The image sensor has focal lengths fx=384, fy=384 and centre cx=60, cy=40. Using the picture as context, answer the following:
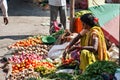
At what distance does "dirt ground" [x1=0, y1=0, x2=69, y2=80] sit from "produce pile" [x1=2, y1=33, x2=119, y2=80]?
0.61m

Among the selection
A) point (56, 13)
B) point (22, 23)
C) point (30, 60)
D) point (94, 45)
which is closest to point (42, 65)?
point (30, 60)

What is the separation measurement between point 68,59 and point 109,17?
120cm

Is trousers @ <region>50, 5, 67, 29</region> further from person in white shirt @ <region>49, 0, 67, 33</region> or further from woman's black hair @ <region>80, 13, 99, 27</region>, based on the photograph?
woman's black hair @ <region>80, 13, 99, 27</region>

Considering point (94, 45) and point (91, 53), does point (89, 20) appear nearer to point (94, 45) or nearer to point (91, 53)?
point (94, 45)

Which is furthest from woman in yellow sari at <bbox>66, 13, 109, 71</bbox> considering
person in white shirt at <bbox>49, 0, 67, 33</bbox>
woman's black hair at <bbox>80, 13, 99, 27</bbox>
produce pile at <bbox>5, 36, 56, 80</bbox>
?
person in white shirt at <bbox>49, 0, 67, 33</bbox>

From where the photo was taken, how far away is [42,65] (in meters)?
7.73

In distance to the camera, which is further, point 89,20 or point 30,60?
point 30,60

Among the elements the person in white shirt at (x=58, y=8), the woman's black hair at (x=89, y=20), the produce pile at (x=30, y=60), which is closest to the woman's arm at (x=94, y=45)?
the woman's black hair at (x=89, y=20)

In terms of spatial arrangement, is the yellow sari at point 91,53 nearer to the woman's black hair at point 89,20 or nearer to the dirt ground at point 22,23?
the woman's black hair at point 89,20

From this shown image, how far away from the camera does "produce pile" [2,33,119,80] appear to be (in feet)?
20.7

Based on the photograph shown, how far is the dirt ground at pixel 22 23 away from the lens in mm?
10789

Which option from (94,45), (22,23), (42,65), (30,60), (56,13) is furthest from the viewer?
(22,23)

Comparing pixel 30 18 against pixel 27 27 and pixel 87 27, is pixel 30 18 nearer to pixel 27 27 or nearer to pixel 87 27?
pixel 27 27

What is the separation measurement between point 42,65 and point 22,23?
4991 millimetres
